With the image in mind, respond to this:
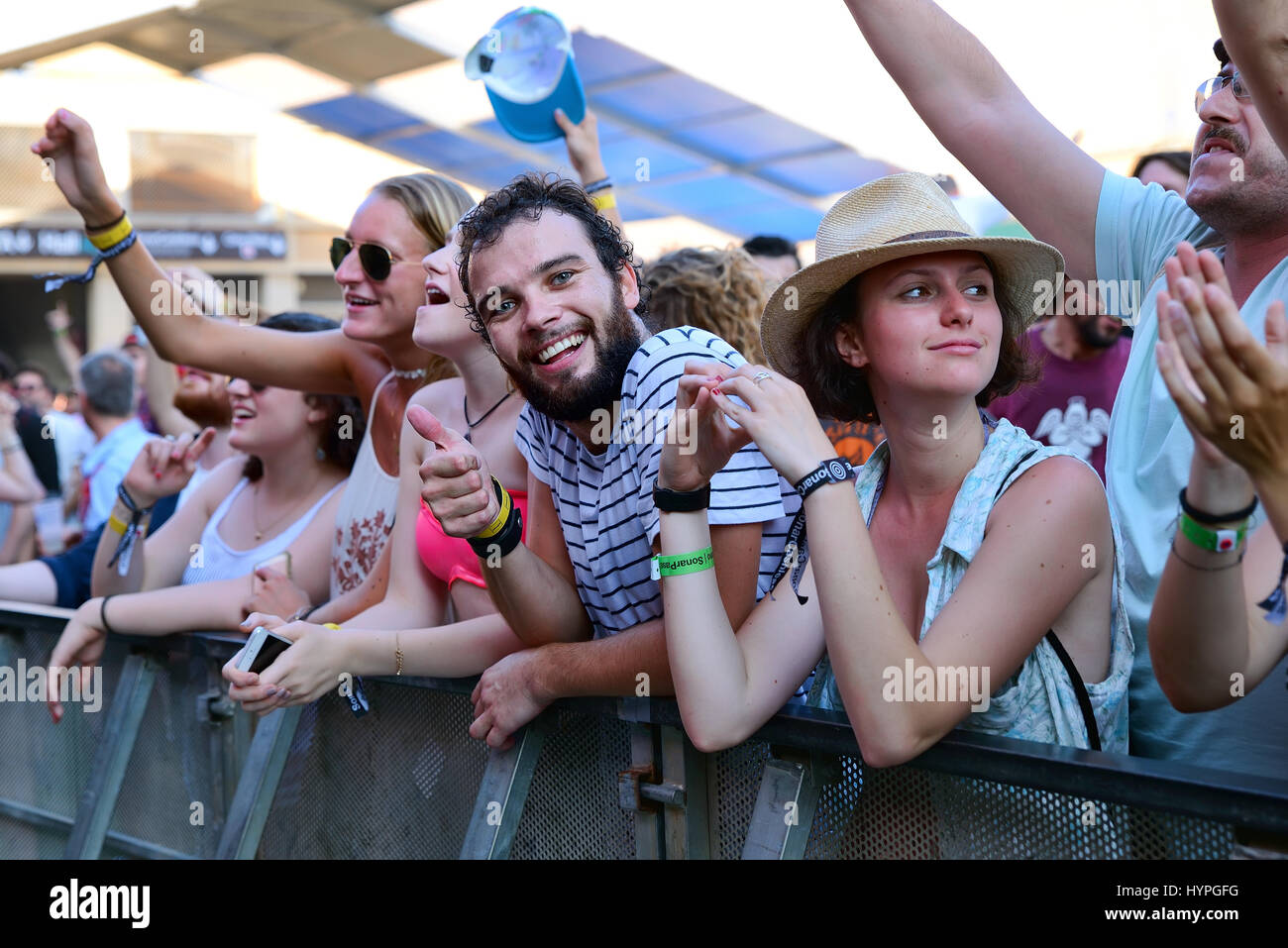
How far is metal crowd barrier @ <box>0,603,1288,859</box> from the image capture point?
5.39 ft

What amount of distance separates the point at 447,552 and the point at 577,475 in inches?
23.0

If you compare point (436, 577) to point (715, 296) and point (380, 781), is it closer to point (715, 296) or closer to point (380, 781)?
point (380, 781)

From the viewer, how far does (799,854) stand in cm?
194

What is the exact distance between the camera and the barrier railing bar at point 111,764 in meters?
3.49

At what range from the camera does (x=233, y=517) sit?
4.06 metres

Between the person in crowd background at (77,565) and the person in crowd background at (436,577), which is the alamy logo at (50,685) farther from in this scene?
the person in crowd background at (436,577)

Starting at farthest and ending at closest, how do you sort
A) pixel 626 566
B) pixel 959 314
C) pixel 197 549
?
pixel 197 549
pixel 626 566
pixel 959 314

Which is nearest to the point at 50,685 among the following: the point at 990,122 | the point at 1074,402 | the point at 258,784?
the point at 258,784

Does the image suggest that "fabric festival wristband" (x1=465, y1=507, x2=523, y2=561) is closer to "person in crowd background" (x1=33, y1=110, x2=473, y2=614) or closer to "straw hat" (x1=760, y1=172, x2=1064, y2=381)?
"straw hat" (x1=760, y1=172, x2=1064, y2=381)

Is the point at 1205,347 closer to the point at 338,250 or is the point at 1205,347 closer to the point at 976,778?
the point at 976,778

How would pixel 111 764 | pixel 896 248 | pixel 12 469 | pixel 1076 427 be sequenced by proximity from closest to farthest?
pixel 896 248 < pixel 111 764 < pixel 1076 427 < pixel 12 469

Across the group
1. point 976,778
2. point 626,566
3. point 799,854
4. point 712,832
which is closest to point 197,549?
point 626,566

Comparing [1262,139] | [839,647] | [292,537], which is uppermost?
[1262,139]

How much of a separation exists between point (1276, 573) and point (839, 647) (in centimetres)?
62
